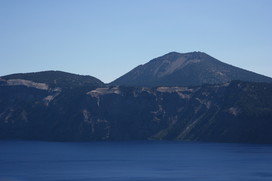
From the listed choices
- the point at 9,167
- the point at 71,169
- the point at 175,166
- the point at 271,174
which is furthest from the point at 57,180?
the point at 271,174

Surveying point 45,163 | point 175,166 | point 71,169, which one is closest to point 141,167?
point 175,166

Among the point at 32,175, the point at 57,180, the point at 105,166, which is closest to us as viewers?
the point at 57,180

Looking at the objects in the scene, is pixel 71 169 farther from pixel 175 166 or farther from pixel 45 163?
pixel 175 166

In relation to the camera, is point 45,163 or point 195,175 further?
point 45,163

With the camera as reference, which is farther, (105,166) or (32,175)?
(105,166)

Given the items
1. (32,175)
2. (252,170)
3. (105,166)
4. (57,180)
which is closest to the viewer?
(57,180)

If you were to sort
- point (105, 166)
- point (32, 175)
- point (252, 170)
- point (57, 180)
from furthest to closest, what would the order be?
point (105, 166)
point (252, 170)
point (32, 175)
point (57, 180)

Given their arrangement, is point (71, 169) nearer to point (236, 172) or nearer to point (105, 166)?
point (105, 166)
